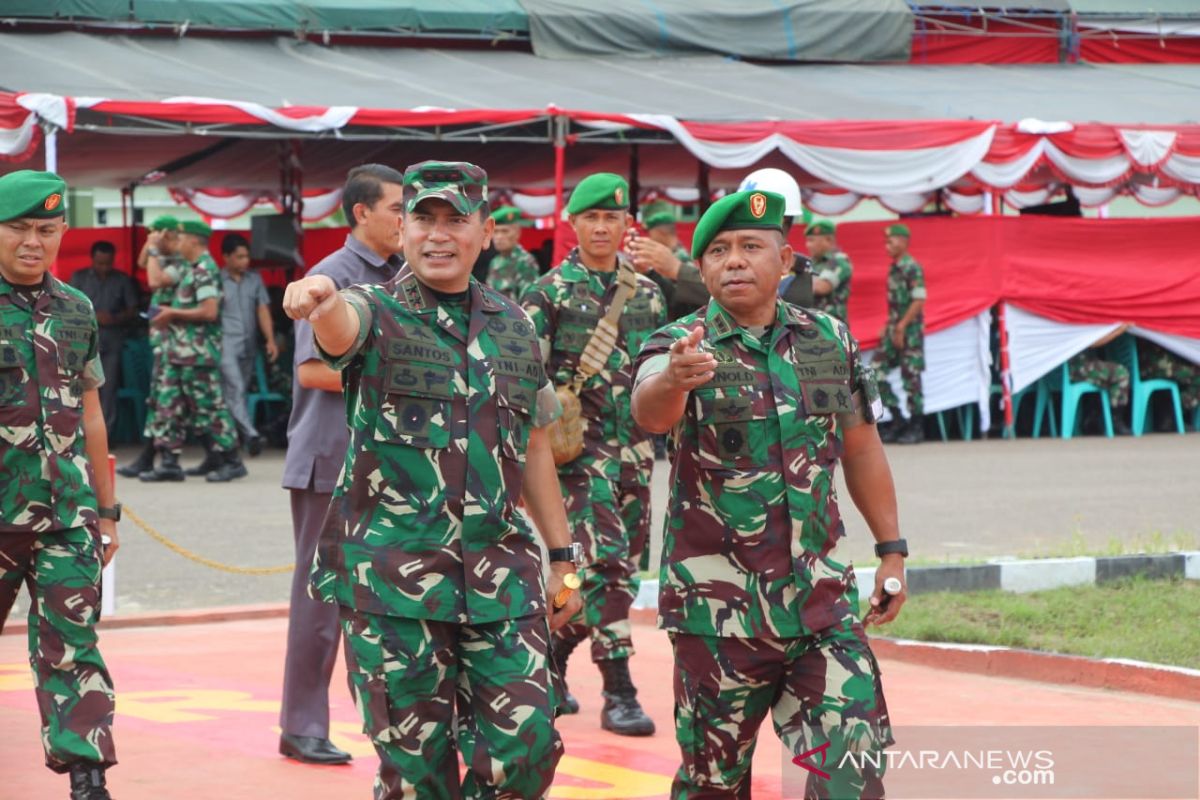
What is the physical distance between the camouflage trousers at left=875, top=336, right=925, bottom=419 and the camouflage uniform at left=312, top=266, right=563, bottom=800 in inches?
564

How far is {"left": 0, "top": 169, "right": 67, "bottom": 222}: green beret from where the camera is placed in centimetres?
556

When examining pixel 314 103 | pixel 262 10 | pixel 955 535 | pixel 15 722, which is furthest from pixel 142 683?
pixel 262 10

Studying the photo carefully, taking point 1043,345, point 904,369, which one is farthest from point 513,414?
point 1043,345

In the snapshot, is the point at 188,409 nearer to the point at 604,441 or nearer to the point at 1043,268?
the point at 1043,268

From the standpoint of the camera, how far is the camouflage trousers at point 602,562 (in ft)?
22.6

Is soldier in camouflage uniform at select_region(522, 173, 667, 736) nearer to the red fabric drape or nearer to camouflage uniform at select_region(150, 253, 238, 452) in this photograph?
camouflage uniform at select_region(150, 253, 238, 452)

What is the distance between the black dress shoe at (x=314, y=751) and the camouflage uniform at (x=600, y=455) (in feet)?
3.65

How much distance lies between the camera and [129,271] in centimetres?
2180

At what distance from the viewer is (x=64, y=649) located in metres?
5.50

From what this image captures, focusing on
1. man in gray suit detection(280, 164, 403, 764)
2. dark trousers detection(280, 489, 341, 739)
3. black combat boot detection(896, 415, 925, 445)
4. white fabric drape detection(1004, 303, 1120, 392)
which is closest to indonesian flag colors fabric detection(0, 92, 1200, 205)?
white fabric drape detection(1004, 303, 1120, 392)

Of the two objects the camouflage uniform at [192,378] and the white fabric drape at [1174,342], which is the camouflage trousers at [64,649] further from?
the white fabric drape at [1174,342]

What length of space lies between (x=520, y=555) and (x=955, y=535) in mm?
7557

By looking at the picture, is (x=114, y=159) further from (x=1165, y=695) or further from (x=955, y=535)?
(x=1165, y=695)

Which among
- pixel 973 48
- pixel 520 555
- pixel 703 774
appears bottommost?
pixel 703 774
